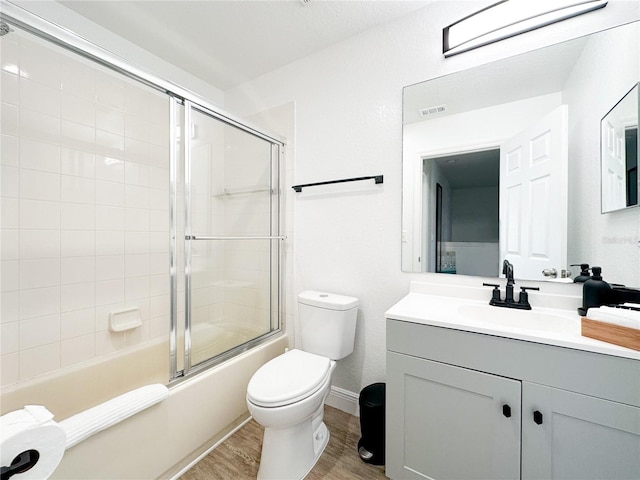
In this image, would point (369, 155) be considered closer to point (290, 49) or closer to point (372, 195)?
point (372, 195)

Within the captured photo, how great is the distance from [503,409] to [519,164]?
1.09 metres

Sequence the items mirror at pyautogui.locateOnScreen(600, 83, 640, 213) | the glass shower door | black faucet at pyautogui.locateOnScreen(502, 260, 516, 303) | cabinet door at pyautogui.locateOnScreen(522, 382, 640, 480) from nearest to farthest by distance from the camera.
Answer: cabinet door at pyautogui.locateOnScreen(522, 382, 640, 480)
mirror at pyautogui.locateOnScreen(600, 83, 640, 213)
black faucet at pyautogui.locateOnScreen(502, 260, 516, 303)
the glass shower door

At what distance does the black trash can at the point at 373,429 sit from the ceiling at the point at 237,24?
216 centimetres

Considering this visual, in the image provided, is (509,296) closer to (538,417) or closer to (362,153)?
(538,417)

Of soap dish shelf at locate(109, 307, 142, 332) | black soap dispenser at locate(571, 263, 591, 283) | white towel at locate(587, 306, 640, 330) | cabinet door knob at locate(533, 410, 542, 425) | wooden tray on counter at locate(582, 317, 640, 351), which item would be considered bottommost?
cabinet door knob at locate(533, 410, 542, 425)

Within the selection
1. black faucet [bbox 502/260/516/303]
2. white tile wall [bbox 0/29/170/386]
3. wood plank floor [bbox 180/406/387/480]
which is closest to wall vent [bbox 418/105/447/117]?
black faucet [bbox 502/260/516/303]

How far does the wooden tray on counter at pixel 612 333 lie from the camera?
839 mm

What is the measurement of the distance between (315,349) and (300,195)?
105 centimetres

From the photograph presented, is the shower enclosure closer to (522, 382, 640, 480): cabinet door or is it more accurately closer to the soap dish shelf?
the soap dish shelf

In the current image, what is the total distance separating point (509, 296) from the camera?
130 cm

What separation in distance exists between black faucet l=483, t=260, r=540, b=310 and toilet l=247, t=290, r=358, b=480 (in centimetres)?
74

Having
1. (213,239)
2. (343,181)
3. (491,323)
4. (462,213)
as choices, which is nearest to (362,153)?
(343,181)

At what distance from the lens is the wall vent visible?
→ 1.52 metres

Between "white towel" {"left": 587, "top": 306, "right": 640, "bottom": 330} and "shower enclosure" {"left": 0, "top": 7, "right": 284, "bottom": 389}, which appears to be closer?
"white towel" {"left": 587, "top": 306, "right": 640, "bottom": 330}
